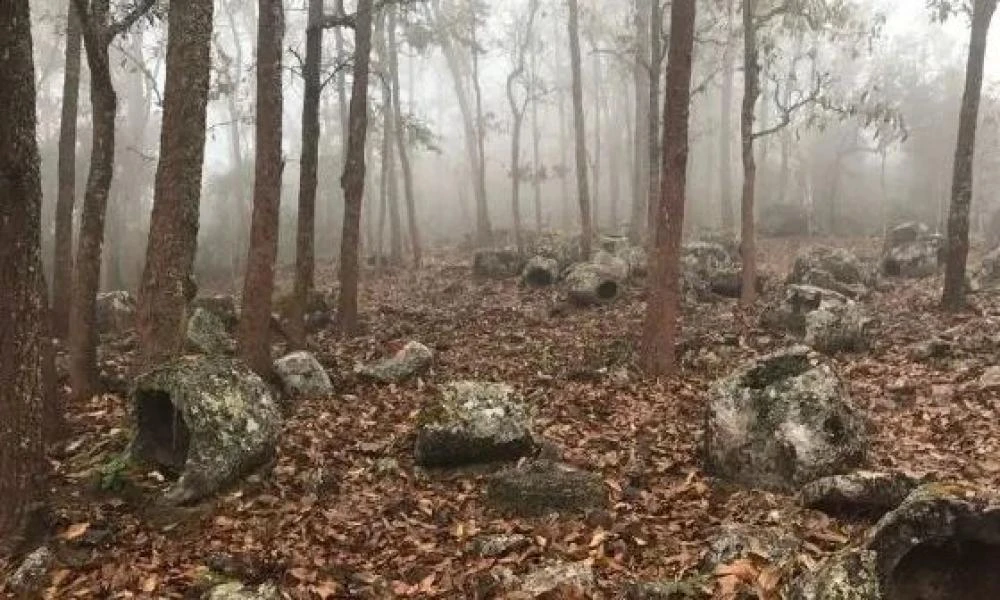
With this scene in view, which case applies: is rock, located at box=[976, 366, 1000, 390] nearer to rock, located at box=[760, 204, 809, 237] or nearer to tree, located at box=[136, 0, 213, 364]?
tree, located at box=[136, 0, 213, 364]

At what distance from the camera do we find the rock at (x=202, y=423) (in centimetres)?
699

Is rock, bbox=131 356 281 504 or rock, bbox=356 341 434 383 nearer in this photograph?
rock, bbox=131 356 281 504

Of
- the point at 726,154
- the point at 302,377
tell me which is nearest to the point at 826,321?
the point at 302,377

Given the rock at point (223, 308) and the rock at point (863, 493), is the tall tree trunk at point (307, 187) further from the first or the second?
the rock at point (863, 493)

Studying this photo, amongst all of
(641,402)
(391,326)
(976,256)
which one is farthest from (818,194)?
(641,402)

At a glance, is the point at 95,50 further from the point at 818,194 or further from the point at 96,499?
the point at 818,194

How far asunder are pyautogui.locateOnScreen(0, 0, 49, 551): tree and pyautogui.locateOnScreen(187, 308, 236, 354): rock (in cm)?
666

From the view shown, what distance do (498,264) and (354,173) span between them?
28.5ft

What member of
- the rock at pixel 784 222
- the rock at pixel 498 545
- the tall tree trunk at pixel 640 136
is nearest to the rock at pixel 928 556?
the rock at pixel 498 545

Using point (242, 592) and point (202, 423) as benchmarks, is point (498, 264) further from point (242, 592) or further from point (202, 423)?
point (242, 592)

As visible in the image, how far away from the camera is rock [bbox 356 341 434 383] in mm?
11211

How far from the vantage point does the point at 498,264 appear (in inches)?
887

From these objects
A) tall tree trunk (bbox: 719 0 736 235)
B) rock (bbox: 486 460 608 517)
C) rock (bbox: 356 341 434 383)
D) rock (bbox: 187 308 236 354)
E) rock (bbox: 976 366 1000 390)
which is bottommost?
rock (bbox: 486 460 608 517)

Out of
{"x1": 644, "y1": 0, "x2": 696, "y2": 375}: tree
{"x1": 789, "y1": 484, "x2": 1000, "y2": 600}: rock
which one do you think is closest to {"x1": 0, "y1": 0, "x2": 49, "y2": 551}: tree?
{"x1": 789, "y1": 484, "x2": 1000, "y2": 600}: rock
